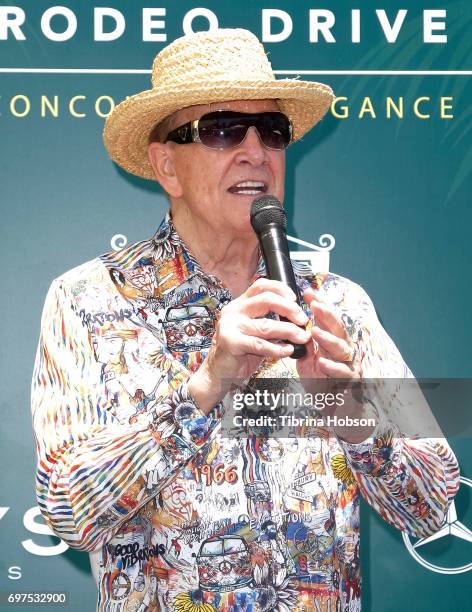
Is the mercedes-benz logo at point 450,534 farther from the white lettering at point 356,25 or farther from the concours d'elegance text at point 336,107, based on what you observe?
the white lettering at point 356,25

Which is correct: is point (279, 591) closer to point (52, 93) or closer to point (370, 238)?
point (370, 238)

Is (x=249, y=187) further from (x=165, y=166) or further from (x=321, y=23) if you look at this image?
(x=321, y=23)

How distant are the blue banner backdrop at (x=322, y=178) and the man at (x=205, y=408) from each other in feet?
2.03

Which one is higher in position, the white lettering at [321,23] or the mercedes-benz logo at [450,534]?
the white lettering at [321,23]

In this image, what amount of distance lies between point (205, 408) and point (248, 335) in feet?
0.70

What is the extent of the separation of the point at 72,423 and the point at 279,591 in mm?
Result: 504

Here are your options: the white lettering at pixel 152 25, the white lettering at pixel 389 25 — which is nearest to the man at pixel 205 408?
the white lettering at pixel 152 25

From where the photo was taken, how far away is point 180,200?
189 cm

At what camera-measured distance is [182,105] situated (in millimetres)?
1838

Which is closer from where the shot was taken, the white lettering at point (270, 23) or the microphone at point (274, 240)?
the microphone at point (274, 240)

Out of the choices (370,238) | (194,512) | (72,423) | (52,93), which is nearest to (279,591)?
(194,512)

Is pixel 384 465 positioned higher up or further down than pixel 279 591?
higher up

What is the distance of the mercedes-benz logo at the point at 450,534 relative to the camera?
2.46 meters

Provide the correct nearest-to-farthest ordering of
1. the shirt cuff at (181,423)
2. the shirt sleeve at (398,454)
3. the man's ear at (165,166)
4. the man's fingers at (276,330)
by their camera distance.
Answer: the man's fingers at (276,330), the shirt cuff at (181,423), the shirt sleeve at (398,454), the man's ear at (165,166)
